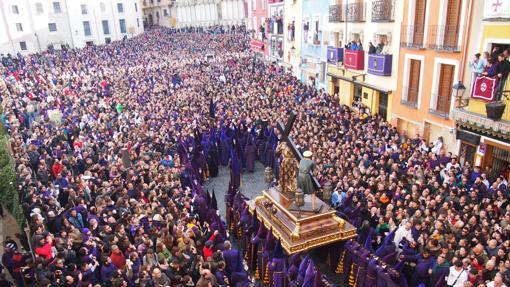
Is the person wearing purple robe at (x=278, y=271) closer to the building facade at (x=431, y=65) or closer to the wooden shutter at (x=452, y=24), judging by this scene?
the building facade at (x=431, y=65)

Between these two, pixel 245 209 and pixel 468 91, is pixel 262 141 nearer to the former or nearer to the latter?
pixel 245 209

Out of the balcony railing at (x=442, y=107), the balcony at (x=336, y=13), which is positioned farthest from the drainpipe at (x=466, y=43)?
the balcony at (x=336, y=13)

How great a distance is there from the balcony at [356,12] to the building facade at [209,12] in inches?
1329

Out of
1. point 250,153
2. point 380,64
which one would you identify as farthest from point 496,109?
point 250,153

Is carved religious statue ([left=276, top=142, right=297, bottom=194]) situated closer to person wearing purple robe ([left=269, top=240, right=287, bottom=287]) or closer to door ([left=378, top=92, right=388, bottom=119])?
person wearing purple robe ([left=269, top=240, right=287, bottom=287])

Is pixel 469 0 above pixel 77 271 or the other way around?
above

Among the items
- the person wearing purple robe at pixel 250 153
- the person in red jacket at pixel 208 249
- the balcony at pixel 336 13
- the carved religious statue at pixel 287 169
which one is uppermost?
the balcony at pixel 336 13

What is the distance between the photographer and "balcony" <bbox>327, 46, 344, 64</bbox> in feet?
74.0

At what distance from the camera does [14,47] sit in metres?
49.9

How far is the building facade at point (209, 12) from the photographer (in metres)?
56.1

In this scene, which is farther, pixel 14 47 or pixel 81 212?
pixel 14 47

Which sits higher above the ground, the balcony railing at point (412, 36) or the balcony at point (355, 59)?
the balcony railing at point (412, 36)

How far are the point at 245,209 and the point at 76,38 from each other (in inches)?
2071

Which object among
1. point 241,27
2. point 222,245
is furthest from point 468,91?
point 241,27
